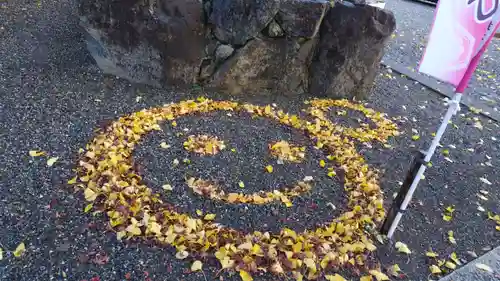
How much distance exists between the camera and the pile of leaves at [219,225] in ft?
8.21

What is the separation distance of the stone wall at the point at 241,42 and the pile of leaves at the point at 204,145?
110 cm

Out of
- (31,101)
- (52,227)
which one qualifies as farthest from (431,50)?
(31,101)

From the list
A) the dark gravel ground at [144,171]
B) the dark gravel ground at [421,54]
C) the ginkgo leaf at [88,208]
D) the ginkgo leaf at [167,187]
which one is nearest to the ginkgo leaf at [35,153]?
the dark gravel ground at [144,171]

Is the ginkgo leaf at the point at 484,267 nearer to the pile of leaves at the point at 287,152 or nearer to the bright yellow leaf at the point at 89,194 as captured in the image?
the pile of leaves at the point at 287,152

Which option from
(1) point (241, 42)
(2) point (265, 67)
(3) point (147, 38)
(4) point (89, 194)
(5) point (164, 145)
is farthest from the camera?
(2) point (265, 67)

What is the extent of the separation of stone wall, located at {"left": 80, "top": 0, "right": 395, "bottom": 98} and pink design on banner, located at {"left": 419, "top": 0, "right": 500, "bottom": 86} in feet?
7.47

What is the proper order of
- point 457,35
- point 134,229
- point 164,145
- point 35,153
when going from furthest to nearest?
point 164,145 → point 35,153 → point 134,229 → point 457,35

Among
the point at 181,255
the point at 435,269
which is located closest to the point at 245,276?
the point at 181,255

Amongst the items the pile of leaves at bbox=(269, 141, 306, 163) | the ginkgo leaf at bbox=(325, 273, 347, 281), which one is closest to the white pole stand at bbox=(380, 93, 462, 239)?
the ginkgo leaf at bbox=(325, 273, 347, 281)

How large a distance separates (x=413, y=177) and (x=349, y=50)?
2477mm

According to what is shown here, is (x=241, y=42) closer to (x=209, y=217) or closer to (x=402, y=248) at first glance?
(x=209, y=217)

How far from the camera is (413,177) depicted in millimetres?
2533

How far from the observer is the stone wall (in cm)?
414

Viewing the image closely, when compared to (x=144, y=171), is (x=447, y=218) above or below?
above
